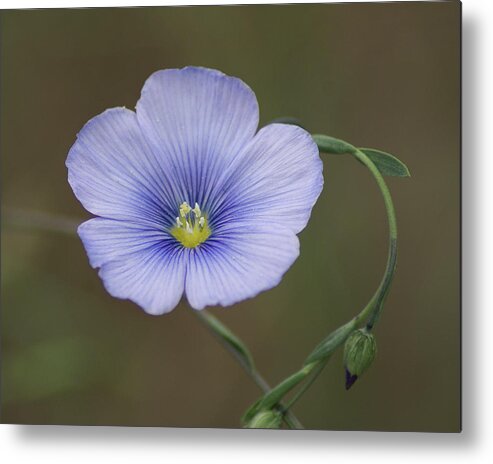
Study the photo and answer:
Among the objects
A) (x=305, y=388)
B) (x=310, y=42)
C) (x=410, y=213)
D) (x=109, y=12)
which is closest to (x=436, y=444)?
(x=305, y=388)

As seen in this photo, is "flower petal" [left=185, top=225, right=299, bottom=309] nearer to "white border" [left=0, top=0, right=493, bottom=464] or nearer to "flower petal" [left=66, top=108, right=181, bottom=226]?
"flower petal" [left=66, top=108, right=181, bottom=226]

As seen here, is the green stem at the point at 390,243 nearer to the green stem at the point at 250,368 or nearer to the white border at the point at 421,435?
the white border at the point at 421,435

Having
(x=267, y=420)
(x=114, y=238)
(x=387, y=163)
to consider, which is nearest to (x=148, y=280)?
(x=114, y=238)

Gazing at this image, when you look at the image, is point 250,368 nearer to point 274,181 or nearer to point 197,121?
point 274,181

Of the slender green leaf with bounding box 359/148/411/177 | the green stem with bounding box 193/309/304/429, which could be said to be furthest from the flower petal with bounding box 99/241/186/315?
the slender green leaf with bounding box 359/148/411/177


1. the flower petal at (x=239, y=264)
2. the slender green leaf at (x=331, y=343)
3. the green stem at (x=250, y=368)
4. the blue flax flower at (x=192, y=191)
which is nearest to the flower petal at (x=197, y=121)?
the blue flax flower at (x=192, y=191)

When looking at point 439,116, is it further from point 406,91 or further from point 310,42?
point 310,42
